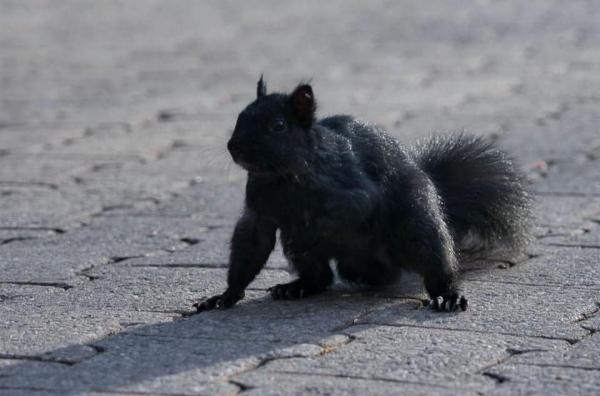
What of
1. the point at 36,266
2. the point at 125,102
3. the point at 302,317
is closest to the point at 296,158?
the point at 302,317

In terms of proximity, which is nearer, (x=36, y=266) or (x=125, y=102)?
(x=36, y=266)

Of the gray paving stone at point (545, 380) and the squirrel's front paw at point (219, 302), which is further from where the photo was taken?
the squirrel's front paw at point (219, 302)

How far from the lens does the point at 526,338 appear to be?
4602mm

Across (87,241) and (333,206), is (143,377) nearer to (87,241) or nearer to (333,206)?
(333,206)

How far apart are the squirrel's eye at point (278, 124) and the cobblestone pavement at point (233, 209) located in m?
0.68

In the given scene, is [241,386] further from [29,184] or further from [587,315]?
[29,184]

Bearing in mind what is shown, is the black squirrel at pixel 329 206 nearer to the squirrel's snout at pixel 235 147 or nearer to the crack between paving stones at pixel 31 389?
the squirrel's snout at pixel 235 147

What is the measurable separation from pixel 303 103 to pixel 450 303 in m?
0.91

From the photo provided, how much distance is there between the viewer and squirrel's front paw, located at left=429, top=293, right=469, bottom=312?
5020 millimetres

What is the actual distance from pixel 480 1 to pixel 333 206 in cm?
1603

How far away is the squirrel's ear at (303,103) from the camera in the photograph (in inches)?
201

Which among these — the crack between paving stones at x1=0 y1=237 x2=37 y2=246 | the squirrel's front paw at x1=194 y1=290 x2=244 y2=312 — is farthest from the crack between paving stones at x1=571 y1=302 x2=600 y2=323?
the crack between paving stones at x1=0 y1=237 x2=37 y2=246

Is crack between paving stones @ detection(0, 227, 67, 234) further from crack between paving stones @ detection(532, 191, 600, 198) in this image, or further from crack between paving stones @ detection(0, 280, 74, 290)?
crack between paving stones @ detection(532, 191, 600, 198)

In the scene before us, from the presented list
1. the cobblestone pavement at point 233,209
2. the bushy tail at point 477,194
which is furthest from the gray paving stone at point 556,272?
the bushy tail at point 477,194
